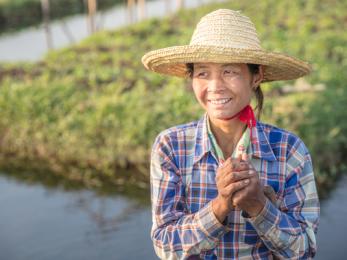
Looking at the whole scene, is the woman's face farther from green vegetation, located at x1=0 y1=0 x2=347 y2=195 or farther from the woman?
green vegetation, located at x1=0 y1=0 x2=347 y2=195

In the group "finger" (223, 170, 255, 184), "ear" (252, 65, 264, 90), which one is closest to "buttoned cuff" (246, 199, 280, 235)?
"finger" (223, 170, 255, 184)

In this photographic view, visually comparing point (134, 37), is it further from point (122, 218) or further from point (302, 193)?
point (302, 193)

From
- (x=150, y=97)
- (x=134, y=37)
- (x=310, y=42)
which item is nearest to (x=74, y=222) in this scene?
(x=150, y=97)

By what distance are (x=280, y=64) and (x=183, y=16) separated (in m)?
11.0

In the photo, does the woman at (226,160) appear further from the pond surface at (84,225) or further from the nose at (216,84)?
the pond surface at (84,225)

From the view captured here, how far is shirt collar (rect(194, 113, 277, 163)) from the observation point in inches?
62.7

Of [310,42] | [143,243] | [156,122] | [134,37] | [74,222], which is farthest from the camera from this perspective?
[134,37]

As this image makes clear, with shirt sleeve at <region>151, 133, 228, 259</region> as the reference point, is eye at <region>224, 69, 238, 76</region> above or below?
above

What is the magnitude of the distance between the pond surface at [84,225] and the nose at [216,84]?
2435mm

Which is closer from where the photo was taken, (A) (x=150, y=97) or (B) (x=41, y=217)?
(B) (x=41, y=217)

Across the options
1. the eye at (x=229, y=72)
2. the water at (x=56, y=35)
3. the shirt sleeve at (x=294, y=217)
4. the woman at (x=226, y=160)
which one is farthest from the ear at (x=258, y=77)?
the water at (x=56, y=35)

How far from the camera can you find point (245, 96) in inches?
61.7

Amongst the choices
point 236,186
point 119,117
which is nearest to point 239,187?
point 236,186

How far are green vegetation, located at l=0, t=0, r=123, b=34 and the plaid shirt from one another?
14233mm
